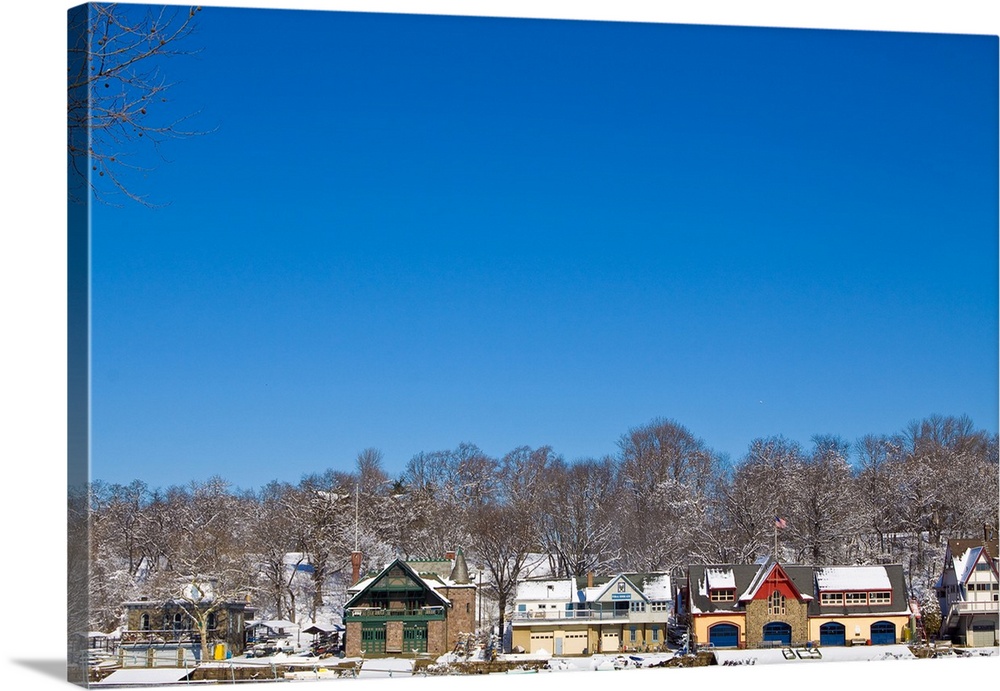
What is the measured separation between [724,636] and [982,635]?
273 cm

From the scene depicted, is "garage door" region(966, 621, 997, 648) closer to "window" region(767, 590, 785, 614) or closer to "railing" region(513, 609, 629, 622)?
"window" region(767, 590, 785, 614)

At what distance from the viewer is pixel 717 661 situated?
1498 centimetres

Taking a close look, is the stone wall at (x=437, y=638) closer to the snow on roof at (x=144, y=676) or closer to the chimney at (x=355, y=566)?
the chimney at (x=355, y=566)

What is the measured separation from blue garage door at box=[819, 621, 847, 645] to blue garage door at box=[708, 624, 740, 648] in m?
0.87

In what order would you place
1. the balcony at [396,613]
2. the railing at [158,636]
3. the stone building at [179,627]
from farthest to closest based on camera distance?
1. the balcony at [396,613]
2. the stone building at [179,627]
3. the railing at [158,636]

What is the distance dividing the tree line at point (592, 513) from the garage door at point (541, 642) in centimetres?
46

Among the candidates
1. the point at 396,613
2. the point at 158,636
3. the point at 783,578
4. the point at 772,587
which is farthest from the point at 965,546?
the point at 158,636

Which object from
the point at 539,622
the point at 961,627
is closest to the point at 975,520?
the point at 961,627

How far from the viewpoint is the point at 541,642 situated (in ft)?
50.0

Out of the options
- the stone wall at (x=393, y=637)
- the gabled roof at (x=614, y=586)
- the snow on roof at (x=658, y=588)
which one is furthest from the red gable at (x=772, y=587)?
the stone wall at (x=393, y=637)

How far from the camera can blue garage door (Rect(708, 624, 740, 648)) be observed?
15.3 m

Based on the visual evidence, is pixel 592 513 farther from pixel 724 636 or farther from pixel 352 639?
pixel 352 639

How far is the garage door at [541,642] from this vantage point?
15.1 m

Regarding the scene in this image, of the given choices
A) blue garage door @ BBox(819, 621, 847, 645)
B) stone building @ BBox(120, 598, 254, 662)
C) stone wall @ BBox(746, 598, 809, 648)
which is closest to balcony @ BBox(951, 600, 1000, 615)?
blue garage door @ BBox(819, 621, 847, 645)
